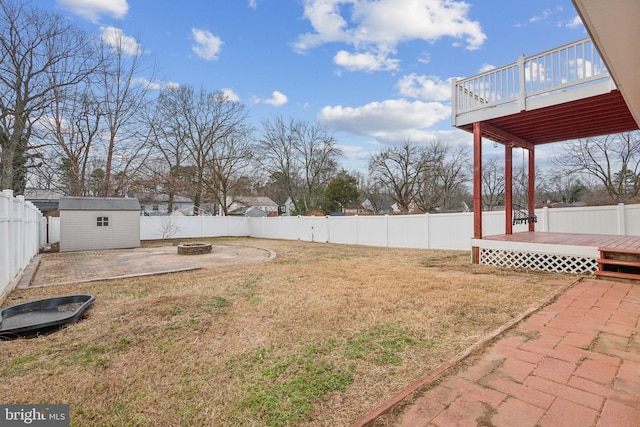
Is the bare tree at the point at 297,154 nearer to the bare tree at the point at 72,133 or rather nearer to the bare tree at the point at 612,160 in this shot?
the bare tree at the point at 72,133

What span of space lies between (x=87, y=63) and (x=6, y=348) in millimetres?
16153

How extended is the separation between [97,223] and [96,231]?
331mm

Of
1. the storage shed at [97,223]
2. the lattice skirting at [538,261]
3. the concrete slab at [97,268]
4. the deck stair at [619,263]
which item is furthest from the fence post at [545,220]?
the storage shed at [97,223]

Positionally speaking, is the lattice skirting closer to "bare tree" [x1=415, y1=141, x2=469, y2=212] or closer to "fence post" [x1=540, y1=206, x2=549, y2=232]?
"fence post" [x1=540, y1=206, x2=549, y2=232]

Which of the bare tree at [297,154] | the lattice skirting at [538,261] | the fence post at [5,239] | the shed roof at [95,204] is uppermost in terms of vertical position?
the bare tree at [297,154]

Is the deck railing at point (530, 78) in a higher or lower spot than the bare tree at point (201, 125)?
lower

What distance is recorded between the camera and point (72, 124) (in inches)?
588

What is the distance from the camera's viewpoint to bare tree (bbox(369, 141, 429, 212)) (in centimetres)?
2716

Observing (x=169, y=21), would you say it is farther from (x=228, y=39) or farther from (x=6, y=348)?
(x=6, y=348)

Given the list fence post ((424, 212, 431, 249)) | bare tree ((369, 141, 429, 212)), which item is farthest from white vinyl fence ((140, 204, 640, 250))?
bare tree ((369, 141, 429, 212))

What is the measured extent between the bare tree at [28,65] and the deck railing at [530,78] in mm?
15938

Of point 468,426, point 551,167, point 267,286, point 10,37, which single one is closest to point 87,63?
point 10,37

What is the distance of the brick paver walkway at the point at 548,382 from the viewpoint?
1637 millimetres

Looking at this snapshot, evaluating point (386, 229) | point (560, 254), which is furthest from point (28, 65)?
point (560, 254)
